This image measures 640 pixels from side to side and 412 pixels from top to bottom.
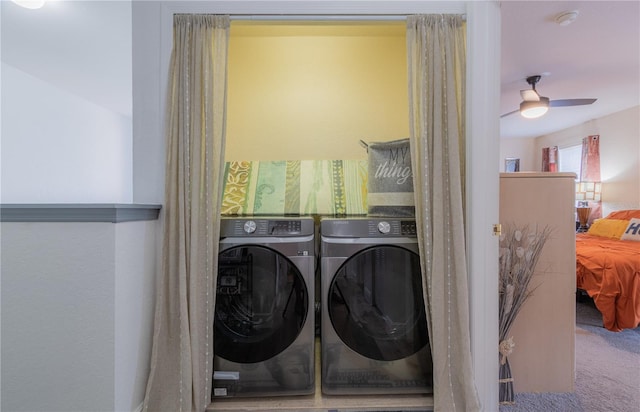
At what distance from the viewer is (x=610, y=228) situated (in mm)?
3682

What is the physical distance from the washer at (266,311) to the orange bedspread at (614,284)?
2615 mm

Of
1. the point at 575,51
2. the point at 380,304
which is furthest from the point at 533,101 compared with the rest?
the point at 380,304

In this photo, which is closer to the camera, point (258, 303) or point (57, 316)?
point (57, 316)

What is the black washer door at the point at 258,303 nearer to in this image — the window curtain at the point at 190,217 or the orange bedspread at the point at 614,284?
the window curtain at the point at 190,217

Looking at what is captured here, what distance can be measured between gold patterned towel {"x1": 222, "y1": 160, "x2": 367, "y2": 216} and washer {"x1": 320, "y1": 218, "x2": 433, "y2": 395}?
43 centimetres

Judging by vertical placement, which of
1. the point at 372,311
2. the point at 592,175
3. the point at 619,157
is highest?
the point at 619,157

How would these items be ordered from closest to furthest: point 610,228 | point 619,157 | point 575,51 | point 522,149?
point 575,51, point 610,228, point 619,157, point 522,149

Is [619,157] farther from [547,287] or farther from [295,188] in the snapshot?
[295,188]

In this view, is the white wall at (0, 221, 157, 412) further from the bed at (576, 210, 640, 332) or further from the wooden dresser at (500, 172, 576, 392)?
the bed at (576, 210, 640, 332)

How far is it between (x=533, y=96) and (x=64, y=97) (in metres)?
4.09

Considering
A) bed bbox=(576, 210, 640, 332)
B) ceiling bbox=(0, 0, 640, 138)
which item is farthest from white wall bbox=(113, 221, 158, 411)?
bed bbox=(576, 210, 640, 332)

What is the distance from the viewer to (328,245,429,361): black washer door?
1.41 meters

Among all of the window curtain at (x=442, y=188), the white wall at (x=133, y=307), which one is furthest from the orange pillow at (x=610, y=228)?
the white wall at (x=133, y=307)

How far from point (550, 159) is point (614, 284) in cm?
394
